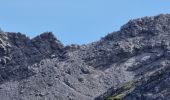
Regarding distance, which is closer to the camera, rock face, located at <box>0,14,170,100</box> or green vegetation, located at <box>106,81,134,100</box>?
green vegetation, located at <box>106,81,134,100</box>

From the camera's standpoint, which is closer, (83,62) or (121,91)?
(121,91)

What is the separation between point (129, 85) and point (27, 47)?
4316 cm

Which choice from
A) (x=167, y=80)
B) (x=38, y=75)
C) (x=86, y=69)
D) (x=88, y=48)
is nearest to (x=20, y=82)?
(x=38, y=75)

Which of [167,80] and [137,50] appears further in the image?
[137,50]

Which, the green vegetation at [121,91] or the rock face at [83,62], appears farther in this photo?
the rock face at [83,62]

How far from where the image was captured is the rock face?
133875 mm

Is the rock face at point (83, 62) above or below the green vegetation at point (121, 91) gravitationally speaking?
above

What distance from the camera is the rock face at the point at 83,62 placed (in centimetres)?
13388

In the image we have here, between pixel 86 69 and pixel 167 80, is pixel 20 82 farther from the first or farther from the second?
pixel 167 80

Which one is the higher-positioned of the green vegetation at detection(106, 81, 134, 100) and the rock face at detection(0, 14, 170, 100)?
the rock face at detection(0, 14, 170, 100)

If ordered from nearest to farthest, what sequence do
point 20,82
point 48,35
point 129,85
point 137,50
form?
point 129,85 < point 20,82 < point 137,50 < point 48,35

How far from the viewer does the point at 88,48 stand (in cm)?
15738

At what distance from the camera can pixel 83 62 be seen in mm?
148500

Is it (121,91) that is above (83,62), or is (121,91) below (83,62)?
below
